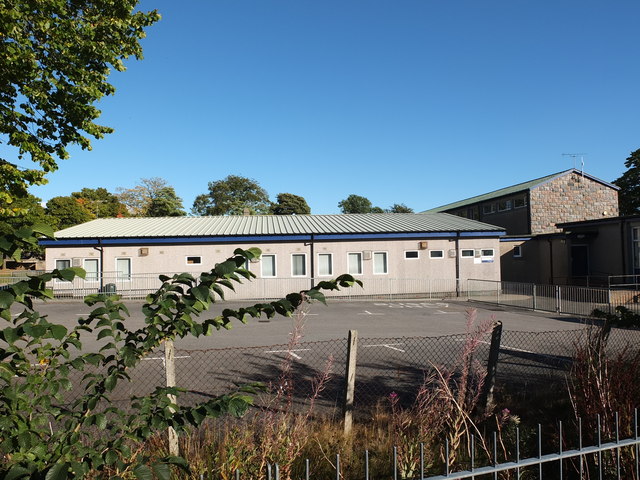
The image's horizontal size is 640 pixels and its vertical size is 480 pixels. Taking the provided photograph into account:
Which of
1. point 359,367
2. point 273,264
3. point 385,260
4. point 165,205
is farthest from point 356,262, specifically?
point 165,205

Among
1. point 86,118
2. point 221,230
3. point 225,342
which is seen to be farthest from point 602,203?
point 86,118

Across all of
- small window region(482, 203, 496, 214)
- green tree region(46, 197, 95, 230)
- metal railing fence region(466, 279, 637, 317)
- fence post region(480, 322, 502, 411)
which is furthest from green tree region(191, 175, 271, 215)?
fence post region(480, 322, 502, 411)

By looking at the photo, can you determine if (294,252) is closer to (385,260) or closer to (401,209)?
(385,260)

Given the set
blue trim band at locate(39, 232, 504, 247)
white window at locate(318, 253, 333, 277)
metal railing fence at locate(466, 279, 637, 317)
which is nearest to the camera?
metal railing fence at locate(466, 279, 637, 317)

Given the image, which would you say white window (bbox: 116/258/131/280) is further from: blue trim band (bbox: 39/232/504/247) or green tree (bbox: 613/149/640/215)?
green tree (bbox: 613/149/640/215)

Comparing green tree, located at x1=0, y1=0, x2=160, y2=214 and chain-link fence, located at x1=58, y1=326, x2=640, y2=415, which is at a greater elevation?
green tree, located at x1=0, y1=0, x2=160, y2=214

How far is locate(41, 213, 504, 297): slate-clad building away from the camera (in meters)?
24.9

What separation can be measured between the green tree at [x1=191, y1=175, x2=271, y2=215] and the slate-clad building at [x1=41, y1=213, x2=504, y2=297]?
150 feet

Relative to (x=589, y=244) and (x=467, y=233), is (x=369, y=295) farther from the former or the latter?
(x=589, y=244)

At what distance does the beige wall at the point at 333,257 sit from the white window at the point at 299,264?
0.65ft

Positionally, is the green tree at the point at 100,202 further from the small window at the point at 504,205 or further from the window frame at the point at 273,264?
the small window at the point at 504,205

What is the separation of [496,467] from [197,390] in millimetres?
6124

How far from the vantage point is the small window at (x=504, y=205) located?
3780cm

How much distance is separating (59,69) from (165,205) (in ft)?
169
